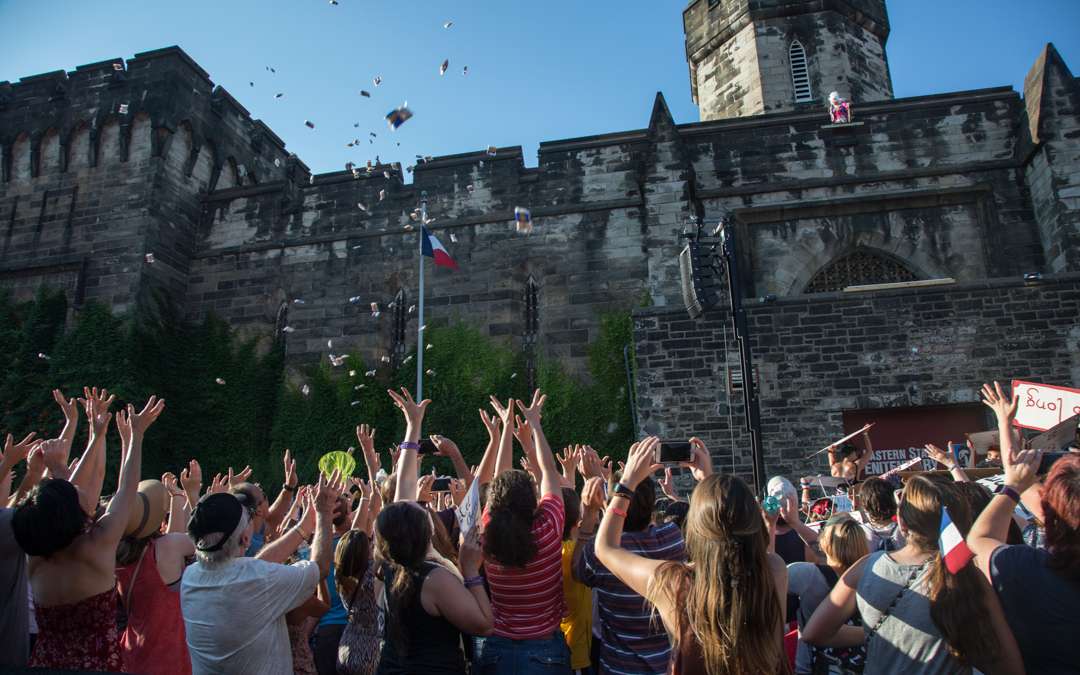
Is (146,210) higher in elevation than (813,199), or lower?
higher

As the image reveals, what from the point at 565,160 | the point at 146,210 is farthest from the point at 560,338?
the point at 146,210

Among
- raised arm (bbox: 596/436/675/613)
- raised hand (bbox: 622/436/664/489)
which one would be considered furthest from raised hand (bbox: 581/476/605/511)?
raised hand (bbox: 622/436/664/489)

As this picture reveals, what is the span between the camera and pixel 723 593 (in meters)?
2.33

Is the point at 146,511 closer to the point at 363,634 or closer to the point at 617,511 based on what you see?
the point at 363,634

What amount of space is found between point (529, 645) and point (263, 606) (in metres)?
1.18

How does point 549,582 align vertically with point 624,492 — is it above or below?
below

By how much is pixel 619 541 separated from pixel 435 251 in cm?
1236

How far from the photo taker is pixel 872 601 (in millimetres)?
2881

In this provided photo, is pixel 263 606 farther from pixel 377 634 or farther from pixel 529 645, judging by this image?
pixel 529 645

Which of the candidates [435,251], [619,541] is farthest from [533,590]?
[435,251]

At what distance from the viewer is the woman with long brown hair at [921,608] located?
2549 millimetres

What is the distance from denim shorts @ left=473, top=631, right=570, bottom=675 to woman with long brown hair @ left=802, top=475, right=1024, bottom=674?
3.67ft

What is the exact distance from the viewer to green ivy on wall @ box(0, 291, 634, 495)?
46.8 ft

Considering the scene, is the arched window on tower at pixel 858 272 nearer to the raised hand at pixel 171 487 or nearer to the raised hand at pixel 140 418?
the raised hand at pixel 171 487
